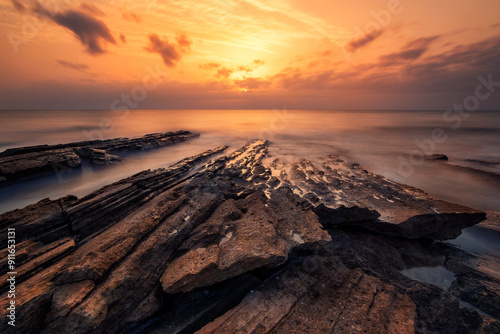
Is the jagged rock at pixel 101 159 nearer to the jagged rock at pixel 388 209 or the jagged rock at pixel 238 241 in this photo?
the jagged rock at pixel 238 241

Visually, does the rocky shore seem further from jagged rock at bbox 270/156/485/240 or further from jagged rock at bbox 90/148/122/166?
jagged rock at bbox 90/148/122/166

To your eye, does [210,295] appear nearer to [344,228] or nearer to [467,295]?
[344,228]

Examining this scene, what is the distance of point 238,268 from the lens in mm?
3775

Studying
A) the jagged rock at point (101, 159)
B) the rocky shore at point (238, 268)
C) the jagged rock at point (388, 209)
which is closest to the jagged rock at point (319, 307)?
the rocky shore at point (238, 268)

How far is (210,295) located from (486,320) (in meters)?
5.30

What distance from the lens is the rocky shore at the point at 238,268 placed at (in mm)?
3256

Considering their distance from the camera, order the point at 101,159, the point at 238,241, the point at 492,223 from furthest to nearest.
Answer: the point at 101,159
the point at 492,223
the point at 238,241

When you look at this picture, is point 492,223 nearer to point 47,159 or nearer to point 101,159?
point 101,159

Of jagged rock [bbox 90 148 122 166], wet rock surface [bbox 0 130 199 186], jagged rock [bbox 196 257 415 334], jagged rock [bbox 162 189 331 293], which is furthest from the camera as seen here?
jagged rock [bbox 90 148 122 166]

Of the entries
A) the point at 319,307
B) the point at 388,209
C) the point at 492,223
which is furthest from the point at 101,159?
the point at 492,223

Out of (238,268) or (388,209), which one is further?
(388,209)

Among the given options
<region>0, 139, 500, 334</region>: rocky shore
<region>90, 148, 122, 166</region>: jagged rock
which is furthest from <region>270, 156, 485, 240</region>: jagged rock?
<region>90, 148, 122, 166</region>: jagged rock

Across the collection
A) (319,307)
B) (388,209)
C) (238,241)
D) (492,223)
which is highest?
(238,241)

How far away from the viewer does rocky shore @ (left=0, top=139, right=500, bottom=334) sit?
3.26 meters
